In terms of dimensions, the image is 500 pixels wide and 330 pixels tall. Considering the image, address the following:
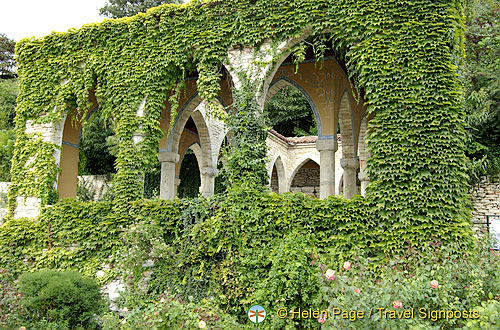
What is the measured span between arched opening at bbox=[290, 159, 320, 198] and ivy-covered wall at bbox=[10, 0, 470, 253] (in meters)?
11.5

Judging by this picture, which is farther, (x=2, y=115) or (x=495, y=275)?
(x=2, y=115)

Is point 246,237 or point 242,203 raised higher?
point 242,203

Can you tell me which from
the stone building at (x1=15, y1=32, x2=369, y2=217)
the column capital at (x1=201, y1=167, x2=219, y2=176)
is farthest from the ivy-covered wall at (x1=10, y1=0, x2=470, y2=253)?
the column capital at (x1=201, y1=167, x2=219, y2=176)

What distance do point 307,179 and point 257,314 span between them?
539 inches

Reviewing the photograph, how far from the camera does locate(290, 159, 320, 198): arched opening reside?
63.7ft

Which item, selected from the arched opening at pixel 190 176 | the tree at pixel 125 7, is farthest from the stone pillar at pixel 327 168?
the tree at pixel 125 7

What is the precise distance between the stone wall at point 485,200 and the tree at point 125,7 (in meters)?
20.5

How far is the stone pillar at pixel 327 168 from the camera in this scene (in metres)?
9.33

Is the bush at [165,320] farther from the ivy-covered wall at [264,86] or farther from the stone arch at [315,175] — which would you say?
the stone arch at [315,175]

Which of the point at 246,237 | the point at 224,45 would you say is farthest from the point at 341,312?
the point at 224,45

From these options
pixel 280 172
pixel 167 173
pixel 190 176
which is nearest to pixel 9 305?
pixel 167 173

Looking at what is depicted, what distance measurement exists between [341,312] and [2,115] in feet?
70.9

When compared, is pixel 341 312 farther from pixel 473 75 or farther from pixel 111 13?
pixel 111 13

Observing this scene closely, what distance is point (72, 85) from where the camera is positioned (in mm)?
9414
